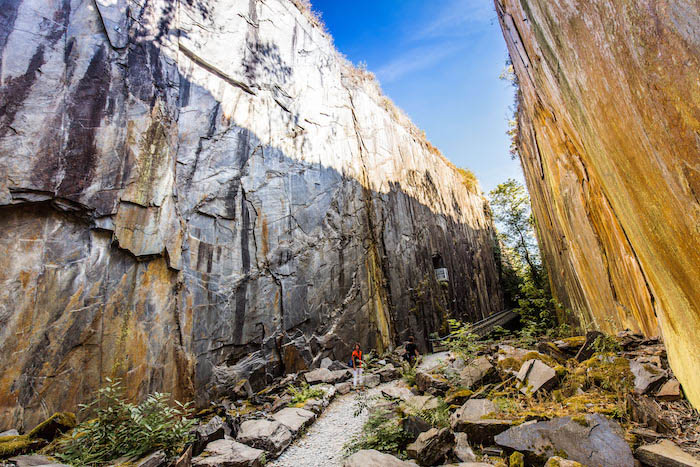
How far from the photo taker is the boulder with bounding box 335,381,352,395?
27.1 feet

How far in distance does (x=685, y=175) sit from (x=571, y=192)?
6.55 m

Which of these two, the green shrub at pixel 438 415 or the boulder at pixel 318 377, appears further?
the boulder at pixel 318 377

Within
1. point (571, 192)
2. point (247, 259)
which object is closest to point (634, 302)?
point (571, 192)

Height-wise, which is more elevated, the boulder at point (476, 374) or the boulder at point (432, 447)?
the boulder at point (476, 374)

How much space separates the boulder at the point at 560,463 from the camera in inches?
105

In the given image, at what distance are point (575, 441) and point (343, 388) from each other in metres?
6.15

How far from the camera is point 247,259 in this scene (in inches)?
378

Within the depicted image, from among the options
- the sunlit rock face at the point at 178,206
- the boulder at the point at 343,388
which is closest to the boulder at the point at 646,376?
the boulder at the point at 343,388

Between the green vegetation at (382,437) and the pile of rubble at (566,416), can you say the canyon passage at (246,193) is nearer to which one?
the pile of rubble at (566,416)

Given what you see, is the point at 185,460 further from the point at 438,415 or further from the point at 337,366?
the point at 337,366

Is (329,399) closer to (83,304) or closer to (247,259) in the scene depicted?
(247,259)

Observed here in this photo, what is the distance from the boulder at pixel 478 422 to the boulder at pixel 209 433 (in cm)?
353

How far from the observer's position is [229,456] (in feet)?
14.6

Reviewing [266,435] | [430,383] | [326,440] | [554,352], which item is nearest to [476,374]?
[430,383]
